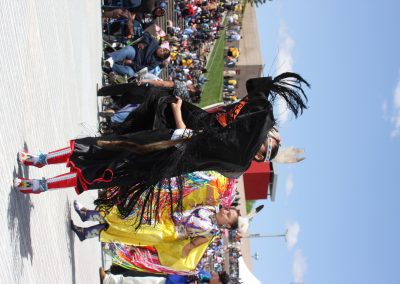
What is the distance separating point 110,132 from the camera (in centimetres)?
601

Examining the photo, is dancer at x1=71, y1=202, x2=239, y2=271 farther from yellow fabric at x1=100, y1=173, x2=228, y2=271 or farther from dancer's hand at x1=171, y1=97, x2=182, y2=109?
dancer's hand at x1=171, y1=97, x2=182, y2=109

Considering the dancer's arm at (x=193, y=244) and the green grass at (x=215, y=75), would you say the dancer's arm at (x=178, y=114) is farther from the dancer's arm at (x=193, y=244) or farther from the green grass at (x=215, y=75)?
the green grass at (x=215, y=75)

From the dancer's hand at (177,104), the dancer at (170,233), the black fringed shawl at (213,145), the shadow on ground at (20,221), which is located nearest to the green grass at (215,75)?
the dancer at (170,233)

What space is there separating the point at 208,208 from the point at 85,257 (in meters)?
2.66

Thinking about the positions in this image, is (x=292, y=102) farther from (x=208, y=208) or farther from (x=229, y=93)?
(x=229, y=93)

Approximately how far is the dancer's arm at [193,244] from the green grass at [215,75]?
2626 cm

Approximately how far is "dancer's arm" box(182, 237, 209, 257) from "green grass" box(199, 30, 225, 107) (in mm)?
26257

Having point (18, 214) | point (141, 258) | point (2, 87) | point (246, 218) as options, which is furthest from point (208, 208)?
point (2, 87)

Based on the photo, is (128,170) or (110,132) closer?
(128,170)

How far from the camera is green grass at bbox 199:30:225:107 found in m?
35.0

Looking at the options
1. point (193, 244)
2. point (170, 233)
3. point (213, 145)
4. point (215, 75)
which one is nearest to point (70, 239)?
point (170, 233)

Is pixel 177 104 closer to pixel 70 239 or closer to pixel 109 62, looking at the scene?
pixel 70 239

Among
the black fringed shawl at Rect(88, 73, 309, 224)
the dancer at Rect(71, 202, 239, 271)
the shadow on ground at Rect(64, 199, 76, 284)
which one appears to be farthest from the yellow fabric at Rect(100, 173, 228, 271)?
the black fringed shawl at Rect(88, 73, 309, 224)

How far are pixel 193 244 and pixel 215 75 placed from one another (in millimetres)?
31280
